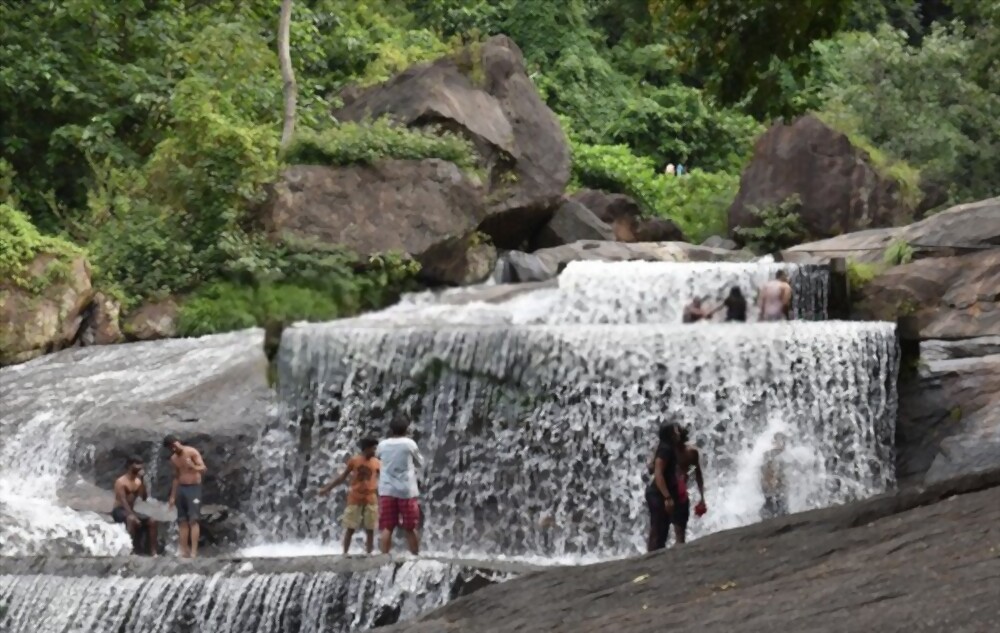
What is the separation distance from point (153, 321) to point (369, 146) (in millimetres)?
4239

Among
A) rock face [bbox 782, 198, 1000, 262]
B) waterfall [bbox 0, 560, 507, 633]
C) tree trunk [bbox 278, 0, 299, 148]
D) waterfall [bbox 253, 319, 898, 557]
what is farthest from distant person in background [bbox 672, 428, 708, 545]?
tree trunk [bbox 278, 0, 299, 148]

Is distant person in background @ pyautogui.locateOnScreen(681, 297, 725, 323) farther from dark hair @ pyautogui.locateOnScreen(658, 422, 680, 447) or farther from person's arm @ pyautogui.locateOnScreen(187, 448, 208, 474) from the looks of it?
person's arm @ pyautogui.locateOnScreen(187, 448, 208, 474)

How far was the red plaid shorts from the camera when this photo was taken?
11.7 m

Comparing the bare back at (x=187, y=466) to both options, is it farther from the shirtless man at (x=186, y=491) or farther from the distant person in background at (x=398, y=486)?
the distant person in background at (x=398, y=486)

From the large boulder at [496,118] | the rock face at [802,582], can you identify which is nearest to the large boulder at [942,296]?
the large boulder at [496,118]

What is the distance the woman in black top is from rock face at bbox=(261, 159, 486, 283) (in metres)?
9.46

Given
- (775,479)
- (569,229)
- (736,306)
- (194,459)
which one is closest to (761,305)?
(736,306)

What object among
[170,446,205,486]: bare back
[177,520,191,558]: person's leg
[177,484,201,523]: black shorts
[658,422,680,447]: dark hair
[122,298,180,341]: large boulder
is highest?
[122,298,180,341]: large boulder

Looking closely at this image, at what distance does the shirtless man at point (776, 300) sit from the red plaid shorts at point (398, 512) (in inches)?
263

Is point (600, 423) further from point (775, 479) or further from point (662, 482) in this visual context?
point (662, 482)

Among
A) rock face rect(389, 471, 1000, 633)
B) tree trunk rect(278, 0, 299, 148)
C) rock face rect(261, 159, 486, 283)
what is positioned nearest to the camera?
rock face rect(389, 471, 1000, 633)

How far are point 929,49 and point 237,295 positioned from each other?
13624 millimetres

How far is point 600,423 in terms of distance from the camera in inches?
593

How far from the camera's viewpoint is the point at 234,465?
15320mm
